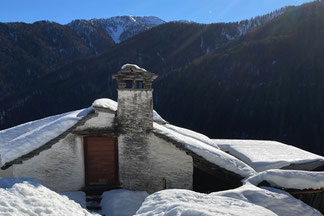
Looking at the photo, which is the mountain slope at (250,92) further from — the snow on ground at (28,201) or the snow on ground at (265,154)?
the snow on ground at (28,201)

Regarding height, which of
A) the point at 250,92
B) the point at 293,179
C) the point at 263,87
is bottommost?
the point at 293,179

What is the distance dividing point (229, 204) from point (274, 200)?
1.45 m

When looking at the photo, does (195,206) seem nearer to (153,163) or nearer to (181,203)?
(181,203)

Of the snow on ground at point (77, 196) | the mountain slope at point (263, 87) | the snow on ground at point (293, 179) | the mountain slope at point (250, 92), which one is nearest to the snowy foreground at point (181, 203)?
the snow on ground at point (293, 179)

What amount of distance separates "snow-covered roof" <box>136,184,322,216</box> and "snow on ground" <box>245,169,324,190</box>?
320 mm

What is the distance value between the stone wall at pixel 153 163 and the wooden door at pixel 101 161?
1.76 ft

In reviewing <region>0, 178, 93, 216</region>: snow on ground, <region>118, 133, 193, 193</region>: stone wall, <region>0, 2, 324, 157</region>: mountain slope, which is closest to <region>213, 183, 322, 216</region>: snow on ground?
<region>0, 178, 93, 216</region>: snow on ground

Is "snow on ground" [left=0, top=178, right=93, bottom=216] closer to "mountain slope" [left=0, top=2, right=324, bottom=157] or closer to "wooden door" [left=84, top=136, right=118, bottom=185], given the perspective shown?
"wooden door" [left=84, top=136, right=118, bottom=185]

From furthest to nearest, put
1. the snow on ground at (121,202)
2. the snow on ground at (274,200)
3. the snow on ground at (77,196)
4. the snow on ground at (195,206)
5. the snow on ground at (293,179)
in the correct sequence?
the snow on ground at (77,196), the snow on ground at (121,202), the snow on ground at (293,179), the snow on ground at (274,200), the snow on ground at (195,206)

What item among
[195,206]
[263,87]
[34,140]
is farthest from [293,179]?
[263,87]

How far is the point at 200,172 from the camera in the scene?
1038 centimetres

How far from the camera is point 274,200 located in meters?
5.51

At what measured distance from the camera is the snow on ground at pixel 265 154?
33.1ft

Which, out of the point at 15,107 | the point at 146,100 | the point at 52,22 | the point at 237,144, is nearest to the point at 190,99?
the point at 237,144
